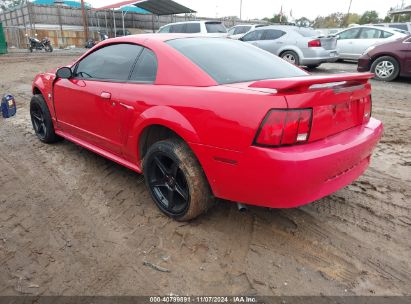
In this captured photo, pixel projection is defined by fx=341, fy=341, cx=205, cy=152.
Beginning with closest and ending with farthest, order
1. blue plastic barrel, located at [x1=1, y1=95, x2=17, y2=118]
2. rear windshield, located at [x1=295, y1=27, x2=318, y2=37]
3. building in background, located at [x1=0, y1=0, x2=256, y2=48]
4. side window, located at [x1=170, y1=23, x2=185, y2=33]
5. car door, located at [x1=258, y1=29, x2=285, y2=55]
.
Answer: blue plastic barrel, located at [x1=1, y1=95, x2=17, y2=118]
rear windshield, located at [x1=295, y1=27, x2=318, y2=37]
car door, located at [x1=258, y1=29, x2=285, y2=55]
side window, located at [x1=170, y1=23, x2=185, y2=33]
building in background, located at [x1=0, y1=0, x2=256, y2=48]

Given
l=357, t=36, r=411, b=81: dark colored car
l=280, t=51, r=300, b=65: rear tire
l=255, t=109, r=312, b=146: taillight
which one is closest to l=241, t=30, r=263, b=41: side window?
l=280, t=51, r=300, b=65: rear tire

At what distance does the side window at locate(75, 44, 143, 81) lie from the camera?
3248mm

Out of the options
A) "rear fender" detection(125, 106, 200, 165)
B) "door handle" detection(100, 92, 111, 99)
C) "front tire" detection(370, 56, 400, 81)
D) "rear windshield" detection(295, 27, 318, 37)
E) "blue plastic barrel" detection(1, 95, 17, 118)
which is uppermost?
"rear windshield" detection(295, 27, 318, 37)

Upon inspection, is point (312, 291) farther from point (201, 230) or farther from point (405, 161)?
point (405, 161)

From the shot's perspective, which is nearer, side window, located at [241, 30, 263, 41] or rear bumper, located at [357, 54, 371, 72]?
rear bumper, located at [357, 54, 371, 72]

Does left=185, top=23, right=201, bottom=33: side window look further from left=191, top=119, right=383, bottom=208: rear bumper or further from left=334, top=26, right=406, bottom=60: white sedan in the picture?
left=191, top=119, right=383, bottom=208: rear bumper

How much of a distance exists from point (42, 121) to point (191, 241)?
125 inches

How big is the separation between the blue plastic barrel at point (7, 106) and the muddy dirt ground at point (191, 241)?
2572mm

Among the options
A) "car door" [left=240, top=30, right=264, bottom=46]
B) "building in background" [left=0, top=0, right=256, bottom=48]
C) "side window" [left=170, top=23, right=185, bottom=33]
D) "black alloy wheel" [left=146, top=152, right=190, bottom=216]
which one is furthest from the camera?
"building in background" [left=0, top=0, right=256, bottom=48]

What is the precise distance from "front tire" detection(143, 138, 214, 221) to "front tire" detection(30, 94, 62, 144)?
219 cm

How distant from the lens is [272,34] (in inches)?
465

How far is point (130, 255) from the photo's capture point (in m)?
2.46

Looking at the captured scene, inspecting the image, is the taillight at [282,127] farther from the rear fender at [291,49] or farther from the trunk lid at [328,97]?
the rear fender at [291,49]

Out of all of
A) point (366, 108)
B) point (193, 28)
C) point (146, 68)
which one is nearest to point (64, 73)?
point (146, 68)
